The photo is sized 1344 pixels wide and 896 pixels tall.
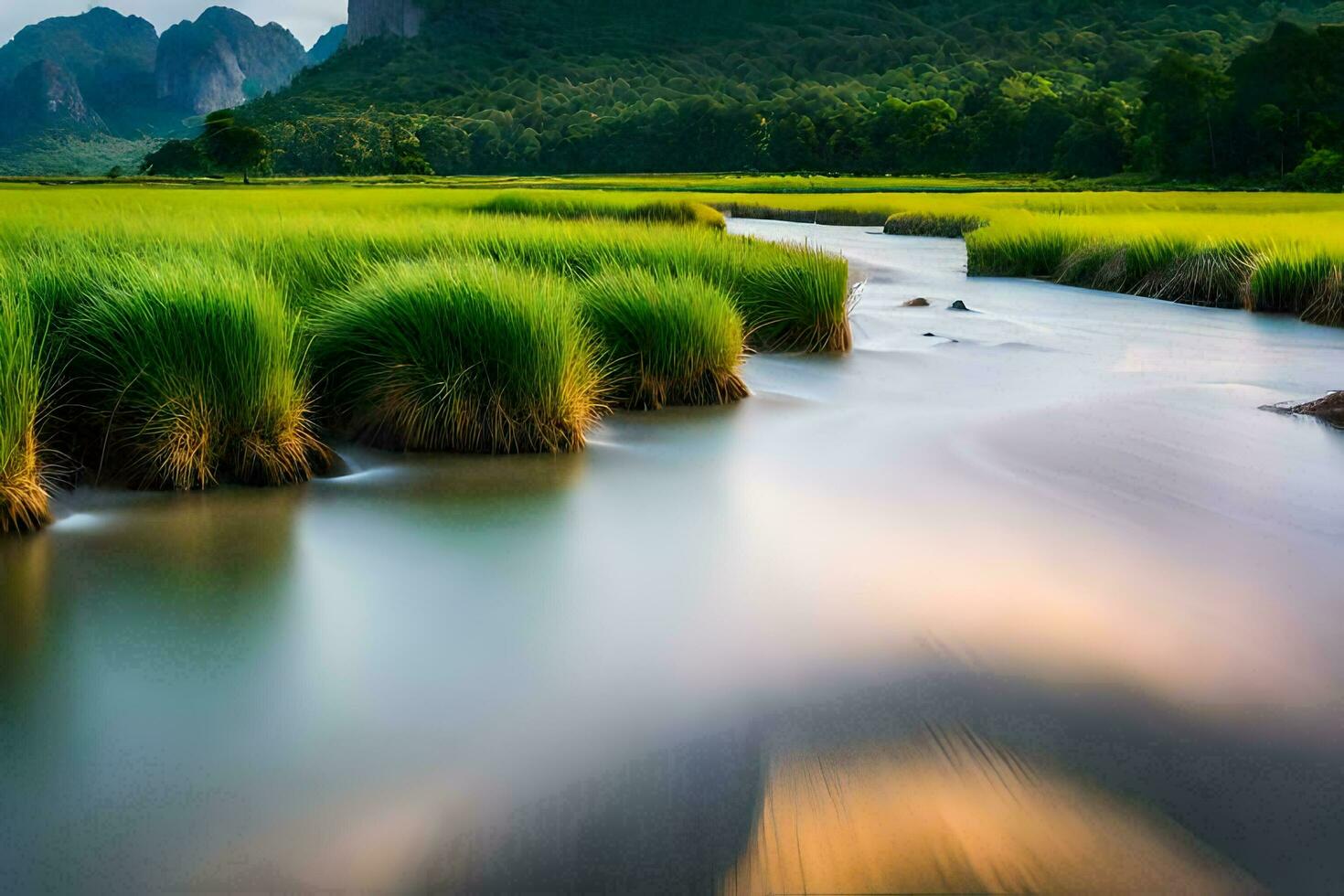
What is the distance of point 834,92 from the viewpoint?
11594cm

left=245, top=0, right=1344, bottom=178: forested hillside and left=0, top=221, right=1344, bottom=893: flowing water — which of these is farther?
left=245, top=0, right=1344, bottom=178: forested hillside

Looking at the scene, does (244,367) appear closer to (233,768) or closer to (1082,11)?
(233,768)

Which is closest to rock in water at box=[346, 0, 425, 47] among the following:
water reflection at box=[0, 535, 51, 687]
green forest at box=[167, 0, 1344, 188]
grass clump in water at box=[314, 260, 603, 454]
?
green forest at box=[167, 0, 1344, 188]

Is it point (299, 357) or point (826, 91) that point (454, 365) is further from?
point (826, 91)

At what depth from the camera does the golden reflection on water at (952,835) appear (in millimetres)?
2768

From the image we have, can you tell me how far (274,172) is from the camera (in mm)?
95812

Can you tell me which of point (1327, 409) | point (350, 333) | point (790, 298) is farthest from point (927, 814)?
point (790, 298)

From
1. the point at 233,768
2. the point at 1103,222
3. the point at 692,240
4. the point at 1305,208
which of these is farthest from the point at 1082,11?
the point at 233,768

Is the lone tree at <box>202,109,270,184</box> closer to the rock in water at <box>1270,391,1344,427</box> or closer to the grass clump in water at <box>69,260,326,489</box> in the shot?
the grass clump in water at <box>69,260,326,489</box>

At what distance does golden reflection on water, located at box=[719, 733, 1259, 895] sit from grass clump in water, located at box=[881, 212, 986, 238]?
28647 mm

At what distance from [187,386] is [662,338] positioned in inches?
149

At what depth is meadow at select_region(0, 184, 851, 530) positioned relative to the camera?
6.14m

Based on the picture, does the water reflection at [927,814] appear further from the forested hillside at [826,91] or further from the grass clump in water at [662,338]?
the forested hillside at [826,91]

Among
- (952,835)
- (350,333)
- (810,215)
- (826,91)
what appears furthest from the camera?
(826,91)
